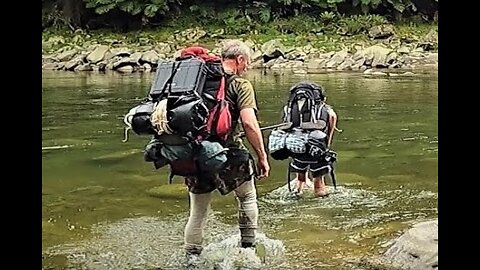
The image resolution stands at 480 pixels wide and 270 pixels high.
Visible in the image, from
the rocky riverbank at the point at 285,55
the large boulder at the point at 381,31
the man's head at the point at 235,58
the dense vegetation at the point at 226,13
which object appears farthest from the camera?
the dense vegetation at the point at 226,13

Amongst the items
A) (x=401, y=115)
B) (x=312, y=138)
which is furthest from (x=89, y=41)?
(x=312, y=138)

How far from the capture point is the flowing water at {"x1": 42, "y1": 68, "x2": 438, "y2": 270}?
436 cm

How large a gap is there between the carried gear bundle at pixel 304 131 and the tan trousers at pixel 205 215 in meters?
1.25

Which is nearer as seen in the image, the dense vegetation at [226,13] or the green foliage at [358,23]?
the green foliage at [358,23]

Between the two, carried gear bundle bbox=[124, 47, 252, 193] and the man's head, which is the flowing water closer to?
carried gear bundle bbox=[124, 47, 252, 193]

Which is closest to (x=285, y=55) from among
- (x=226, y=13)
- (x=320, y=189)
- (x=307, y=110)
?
(x=226, y=13)

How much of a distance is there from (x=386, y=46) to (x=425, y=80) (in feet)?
19.1

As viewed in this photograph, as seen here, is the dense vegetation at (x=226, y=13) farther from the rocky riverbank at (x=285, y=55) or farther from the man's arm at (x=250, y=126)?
the man's arm at (x=250, y=126)

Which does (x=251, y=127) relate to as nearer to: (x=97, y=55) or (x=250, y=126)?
(x=250, y=126)

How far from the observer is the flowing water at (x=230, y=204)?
4.36 m

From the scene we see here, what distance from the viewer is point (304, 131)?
5.50 metres

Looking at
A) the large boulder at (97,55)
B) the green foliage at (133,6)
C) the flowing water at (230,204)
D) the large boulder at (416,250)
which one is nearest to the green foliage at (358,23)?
the green foliage at (133,6)

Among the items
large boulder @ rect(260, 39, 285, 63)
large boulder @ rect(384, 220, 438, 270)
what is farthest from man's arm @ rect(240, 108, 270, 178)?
large boulder @ rect(260, 39, 285, 63)

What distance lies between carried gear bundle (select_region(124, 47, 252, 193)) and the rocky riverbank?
13.5m
